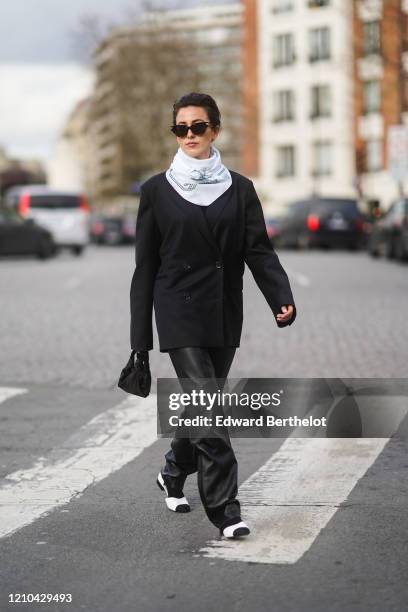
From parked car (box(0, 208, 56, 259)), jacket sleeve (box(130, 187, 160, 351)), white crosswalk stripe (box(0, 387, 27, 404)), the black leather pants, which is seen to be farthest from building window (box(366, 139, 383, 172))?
the black leather pants

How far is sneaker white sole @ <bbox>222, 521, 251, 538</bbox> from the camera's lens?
487 cm

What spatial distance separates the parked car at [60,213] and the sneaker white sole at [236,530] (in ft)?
99.6

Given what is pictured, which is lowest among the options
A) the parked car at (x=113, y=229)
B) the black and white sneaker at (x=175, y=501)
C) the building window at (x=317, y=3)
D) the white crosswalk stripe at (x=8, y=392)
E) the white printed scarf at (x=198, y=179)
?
the parked car at (x=113, y=229)

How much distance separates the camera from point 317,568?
14.7 feet

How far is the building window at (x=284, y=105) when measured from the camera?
239 feet

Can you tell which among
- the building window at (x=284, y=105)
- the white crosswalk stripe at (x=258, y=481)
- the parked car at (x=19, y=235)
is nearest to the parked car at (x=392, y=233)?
the parked car at (x=19, y=235)

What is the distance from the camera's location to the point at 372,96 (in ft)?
224

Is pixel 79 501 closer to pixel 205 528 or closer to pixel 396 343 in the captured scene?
pixel 205 528

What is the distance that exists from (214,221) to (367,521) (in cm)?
142

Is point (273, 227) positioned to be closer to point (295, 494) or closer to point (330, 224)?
point (330, 224)

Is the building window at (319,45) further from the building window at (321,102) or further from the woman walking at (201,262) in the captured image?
the woman walking at (201,262)

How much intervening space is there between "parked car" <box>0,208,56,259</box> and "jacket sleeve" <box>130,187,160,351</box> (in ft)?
90.3

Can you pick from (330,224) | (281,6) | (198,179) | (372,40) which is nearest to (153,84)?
(281,6)

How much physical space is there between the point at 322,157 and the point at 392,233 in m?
43.7
